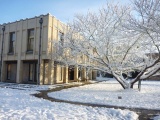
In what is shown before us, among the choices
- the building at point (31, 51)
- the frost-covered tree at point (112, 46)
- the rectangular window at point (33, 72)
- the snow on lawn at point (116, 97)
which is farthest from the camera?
the rectangular window at point (33, 72)

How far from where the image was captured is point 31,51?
21.0 metres

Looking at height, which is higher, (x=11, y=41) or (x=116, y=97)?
(x=11, y=41)

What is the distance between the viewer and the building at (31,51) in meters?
20.2

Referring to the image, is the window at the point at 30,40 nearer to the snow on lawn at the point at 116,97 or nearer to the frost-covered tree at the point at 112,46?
the frost-covered tree at the point at 112,46

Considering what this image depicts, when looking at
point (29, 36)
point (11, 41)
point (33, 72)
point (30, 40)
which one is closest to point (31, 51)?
point (30, 40)

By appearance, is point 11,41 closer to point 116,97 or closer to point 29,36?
point 29,36

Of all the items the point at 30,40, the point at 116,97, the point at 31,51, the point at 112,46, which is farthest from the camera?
the point at 30,40

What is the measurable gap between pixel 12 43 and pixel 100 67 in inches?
442

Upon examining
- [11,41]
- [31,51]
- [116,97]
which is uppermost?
[11,41]

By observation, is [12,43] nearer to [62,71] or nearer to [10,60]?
[10,60]

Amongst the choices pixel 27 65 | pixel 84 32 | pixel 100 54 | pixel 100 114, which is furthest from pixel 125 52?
pixel 27 65

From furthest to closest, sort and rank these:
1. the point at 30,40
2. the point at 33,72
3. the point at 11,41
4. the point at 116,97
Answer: the point at 11,41, the point at 33,72, the point at 30,40, the point at 116,97

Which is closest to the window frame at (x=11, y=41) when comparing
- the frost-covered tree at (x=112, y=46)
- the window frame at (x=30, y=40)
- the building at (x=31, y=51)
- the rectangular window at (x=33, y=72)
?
the building at (x=31, y=51)

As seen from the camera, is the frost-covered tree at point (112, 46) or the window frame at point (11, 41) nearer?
the frost-covered tree at point (112, 46)
